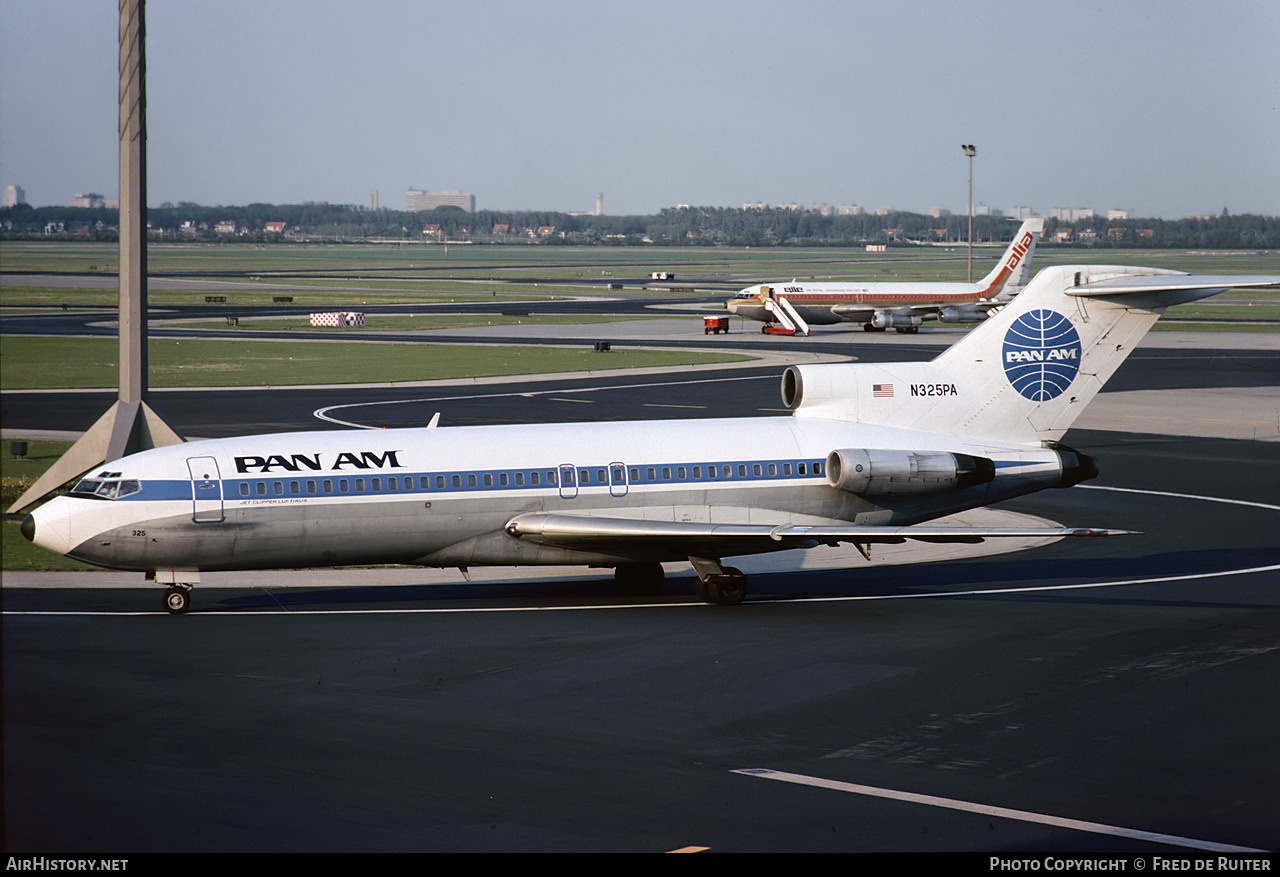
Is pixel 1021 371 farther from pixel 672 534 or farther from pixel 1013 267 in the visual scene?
pixel 1013 267

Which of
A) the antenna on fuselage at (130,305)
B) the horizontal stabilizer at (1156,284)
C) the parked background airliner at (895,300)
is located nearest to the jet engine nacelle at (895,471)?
the horizontal stabilizer at (1156,284)

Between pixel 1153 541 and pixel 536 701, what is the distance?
65.9 feet

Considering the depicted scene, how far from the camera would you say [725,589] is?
27656 mm

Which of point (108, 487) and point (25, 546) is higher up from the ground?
point (108, 487)

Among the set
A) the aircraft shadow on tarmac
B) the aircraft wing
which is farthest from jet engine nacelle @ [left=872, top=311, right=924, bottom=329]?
the aircraft wing

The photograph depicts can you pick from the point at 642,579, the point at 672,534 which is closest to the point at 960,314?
the point at 642,579

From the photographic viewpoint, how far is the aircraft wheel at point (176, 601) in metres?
26.6

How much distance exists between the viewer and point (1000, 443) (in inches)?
1173

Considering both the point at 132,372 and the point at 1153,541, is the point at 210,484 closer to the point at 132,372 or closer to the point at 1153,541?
the point at 132,372

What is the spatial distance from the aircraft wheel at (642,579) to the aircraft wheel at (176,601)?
334 inches

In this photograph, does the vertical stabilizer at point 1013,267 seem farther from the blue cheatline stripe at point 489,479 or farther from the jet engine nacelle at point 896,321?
the blue cheatline stripe at point 489,479

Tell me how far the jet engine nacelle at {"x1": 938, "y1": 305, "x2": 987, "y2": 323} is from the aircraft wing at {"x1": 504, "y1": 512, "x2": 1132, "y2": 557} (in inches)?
3113

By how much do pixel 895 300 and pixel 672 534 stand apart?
82212mm

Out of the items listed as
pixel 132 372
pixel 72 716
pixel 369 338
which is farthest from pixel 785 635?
pixel 369 338
